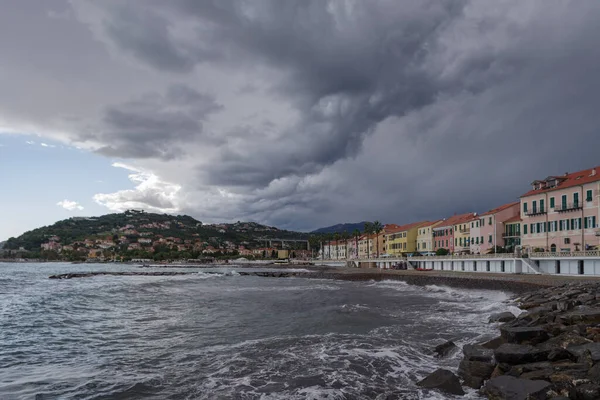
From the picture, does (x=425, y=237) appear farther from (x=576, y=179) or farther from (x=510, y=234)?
(x=576, y=179)

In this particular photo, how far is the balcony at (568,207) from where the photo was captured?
4650 cm

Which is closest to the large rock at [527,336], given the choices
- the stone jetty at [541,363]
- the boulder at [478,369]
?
the stone jetty at [541,363]

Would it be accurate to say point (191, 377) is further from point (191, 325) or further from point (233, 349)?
point (191, 325)

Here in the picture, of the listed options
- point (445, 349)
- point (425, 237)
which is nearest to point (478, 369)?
point (445, 349)

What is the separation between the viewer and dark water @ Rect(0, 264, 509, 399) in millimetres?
10977

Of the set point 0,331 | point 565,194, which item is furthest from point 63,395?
point 565,194

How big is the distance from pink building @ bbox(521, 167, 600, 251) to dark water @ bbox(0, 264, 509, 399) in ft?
85.2

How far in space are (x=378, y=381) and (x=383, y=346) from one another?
443 centimetres

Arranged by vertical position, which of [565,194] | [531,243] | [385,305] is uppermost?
[565,194]

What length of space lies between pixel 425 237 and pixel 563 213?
1946 inches

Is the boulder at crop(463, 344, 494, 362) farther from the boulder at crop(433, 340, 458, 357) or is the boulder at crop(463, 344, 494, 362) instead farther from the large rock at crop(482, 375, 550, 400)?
the large rock at crop(482, 375, 550, 400)

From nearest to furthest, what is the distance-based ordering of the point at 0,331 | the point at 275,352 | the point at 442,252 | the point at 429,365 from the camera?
the point at 429,365 → the point at 275,352 → the point at 0,331 → the point at 442,252

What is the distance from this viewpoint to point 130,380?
39.0 ft

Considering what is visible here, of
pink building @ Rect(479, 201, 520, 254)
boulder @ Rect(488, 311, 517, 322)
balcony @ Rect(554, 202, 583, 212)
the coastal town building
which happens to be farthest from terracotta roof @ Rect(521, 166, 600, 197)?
boulder @ Rect(488, 311, 517, 322)
